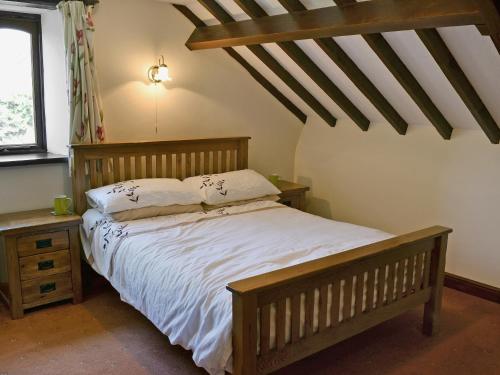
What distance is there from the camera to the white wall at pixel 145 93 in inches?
139

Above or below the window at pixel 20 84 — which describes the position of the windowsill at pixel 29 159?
below

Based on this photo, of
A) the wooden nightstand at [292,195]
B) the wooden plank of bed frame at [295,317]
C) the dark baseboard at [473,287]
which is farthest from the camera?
the wooden nightstand at [292,195]

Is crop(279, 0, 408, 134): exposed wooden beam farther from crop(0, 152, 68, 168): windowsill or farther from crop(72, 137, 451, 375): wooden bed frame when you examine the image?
crop(0, 152, 68, 168): windowsill

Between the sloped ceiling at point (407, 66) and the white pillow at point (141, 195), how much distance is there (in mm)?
1357

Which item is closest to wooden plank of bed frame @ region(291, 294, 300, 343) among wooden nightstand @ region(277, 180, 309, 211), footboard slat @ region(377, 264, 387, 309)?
footboard slat @ region(377, 264, 387, 309)

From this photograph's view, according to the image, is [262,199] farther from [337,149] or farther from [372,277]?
[372,277]

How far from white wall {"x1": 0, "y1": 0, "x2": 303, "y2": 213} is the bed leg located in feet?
7.47

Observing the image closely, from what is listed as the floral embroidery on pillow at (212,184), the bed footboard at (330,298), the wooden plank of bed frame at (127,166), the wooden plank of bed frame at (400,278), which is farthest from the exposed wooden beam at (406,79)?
the wooden plank of bed frame at (127,166)

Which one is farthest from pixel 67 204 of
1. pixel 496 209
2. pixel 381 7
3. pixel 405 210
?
pixel 496 209

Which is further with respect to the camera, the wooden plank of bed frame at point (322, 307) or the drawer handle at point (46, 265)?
the drawer handle at point (46, 265)

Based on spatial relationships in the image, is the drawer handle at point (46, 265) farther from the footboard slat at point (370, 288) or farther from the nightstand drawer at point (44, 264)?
the footboard slat at point (370, 288)

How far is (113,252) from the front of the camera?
9.93ft

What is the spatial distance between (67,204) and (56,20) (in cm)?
136

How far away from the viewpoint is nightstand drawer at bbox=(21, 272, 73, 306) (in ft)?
10.2
